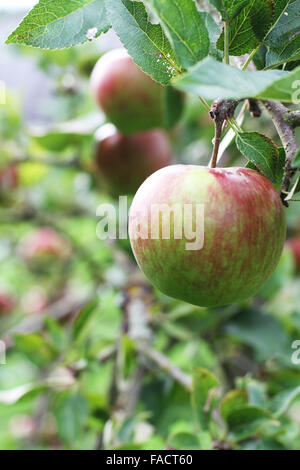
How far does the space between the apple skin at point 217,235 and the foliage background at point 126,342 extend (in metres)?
0.20

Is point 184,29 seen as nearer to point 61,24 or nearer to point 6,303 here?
point 61,24

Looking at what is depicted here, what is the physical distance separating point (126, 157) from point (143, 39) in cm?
54

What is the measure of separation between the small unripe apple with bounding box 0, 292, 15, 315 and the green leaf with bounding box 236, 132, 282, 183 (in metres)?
1.51

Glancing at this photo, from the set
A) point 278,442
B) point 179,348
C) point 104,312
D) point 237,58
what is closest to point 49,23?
point 237,58

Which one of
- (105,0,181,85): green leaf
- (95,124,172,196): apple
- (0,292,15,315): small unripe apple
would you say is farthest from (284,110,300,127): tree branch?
(0,292,15,315): small unripe apple

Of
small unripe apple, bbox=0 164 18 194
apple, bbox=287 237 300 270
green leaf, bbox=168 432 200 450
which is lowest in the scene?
green leaf, bbox=168 432 200 450

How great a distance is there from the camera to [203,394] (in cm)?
62

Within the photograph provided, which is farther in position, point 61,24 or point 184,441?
point 184,441

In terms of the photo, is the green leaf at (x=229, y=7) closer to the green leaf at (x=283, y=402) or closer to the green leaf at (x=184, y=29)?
the green leaf at (x=184, y=29)

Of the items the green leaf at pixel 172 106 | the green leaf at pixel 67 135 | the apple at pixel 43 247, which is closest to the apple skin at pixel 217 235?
the green leaf at pixel 172 106

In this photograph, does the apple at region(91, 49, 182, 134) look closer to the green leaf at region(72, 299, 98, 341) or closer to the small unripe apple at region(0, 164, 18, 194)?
the green leaf at region(72, 299, 98, 341)

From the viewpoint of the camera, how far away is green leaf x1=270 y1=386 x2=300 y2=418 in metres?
0.61

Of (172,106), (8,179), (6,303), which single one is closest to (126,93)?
(172,106)
